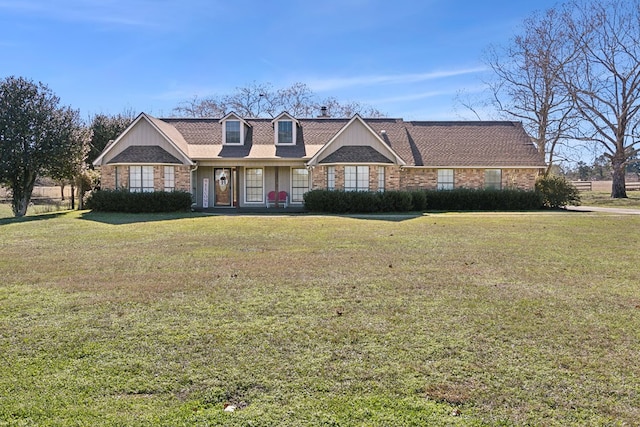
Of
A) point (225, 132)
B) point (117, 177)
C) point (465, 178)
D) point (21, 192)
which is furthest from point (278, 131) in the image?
point (21, 192)

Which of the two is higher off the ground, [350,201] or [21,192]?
[21,192]

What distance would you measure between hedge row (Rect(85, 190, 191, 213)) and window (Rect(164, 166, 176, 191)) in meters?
2.00

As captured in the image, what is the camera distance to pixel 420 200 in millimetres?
25297

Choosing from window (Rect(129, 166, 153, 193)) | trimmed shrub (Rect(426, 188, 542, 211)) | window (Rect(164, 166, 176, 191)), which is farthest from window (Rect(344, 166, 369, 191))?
window (Rect(129, 166, 153, 193))

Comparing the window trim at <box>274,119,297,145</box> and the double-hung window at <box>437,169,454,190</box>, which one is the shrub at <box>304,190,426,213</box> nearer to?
the window trim at <box>274,119,297,145</box>

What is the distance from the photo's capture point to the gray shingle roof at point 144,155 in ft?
80.6

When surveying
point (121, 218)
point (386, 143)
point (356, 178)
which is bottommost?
point (121, 218)

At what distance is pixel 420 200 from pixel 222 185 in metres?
10.8

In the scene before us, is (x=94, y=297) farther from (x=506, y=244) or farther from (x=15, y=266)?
(x=506, y=244)

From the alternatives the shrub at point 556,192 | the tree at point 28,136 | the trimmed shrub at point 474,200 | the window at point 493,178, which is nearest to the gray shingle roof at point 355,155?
the trimmed shrub at point 474,200

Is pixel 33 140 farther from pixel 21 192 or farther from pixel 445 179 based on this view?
pixel 445 179

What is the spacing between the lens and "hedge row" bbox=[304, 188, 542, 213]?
23.1 m

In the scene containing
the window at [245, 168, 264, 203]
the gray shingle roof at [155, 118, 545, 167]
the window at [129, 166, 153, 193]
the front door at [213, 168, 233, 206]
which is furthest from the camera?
the gray shingle roof at [155, 118, 545, 167]

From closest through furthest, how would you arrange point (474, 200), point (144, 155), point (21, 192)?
point (21, 192), point (144, 155), point (474, 200)
